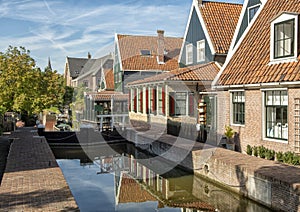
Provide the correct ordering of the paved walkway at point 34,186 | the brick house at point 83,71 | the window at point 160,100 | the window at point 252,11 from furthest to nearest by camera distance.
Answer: the brick house at point 83,71 < the window at point 160,100 < the window at point 252,11 < the paved walkway at point 34,186

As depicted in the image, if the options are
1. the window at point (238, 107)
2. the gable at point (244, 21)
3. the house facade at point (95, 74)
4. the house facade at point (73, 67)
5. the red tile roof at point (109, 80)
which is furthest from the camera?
the house facade at point (73, 67)

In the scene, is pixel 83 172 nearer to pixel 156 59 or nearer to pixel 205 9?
pixel 205 9

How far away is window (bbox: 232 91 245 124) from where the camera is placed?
1266 cm

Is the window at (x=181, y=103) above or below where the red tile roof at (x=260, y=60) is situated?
below

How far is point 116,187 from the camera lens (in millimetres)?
11414

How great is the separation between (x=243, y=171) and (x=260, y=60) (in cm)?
474

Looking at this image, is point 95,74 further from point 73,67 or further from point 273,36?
point 273,36

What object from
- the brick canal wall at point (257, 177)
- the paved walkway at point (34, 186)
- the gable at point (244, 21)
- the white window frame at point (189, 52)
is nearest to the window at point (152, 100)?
the white window frame at point (189, 52)

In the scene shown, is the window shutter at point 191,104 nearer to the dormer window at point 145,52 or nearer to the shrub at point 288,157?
the shrub at point 288,157

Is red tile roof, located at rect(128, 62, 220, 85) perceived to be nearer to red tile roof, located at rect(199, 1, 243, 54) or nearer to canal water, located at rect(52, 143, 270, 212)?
red tile roof, located at rect(199, 1, 243, 54)

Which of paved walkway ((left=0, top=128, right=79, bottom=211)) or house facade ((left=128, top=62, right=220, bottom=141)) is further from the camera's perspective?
house facade ((left=128, top=62, right=220, bottom=141))

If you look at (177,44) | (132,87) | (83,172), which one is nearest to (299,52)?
(83,172)

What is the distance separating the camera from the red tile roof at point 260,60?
416 inches

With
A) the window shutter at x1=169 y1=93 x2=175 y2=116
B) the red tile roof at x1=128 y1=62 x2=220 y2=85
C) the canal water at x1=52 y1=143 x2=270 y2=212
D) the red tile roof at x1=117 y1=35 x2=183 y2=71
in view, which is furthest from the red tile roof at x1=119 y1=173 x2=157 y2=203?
the red tile roof at x1=117 y1=35 x2=183 y2=71
